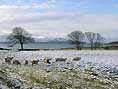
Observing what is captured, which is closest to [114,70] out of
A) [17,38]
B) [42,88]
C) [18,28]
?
[42,88]

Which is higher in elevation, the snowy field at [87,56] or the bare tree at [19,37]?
the bare tree at [19,37]

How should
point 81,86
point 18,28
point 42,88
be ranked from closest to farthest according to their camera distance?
1. point 42,88
2. point 81,86
3. point 18,28

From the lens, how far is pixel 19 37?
4663 inches

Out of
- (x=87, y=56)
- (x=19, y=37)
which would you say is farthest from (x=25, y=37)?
(x=87, y=56)

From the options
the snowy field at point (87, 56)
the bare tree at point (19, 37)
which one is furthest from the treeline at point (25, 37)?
the snowy field at point (87, 56)

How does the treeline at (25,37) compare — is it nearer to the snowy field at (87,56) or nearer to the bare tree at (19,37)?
the bare tree at (19,37)

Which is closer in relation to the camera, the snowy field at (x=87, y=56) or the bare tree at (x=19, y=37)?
the snowy field at (x=87, y=56)

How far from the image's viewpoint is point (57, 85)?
679 inches

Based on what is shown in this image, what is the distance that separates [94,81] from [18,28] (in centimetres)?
10860

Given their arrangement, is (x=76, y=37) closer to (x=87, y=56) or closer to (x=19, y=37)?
(x=19, y=37)

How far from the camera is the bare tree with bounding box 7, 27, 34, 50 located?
383 ft

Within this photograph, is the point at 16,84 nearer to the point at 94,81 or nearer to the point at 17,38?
the point at 94,81

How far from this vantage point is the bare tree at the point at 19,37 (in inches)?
4596

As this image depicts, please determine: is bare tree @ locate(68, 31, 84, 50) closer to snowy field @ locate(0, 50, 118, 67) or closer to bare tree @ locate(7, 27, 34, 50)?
bare tree @ locate(7, 27, 34, 50)
